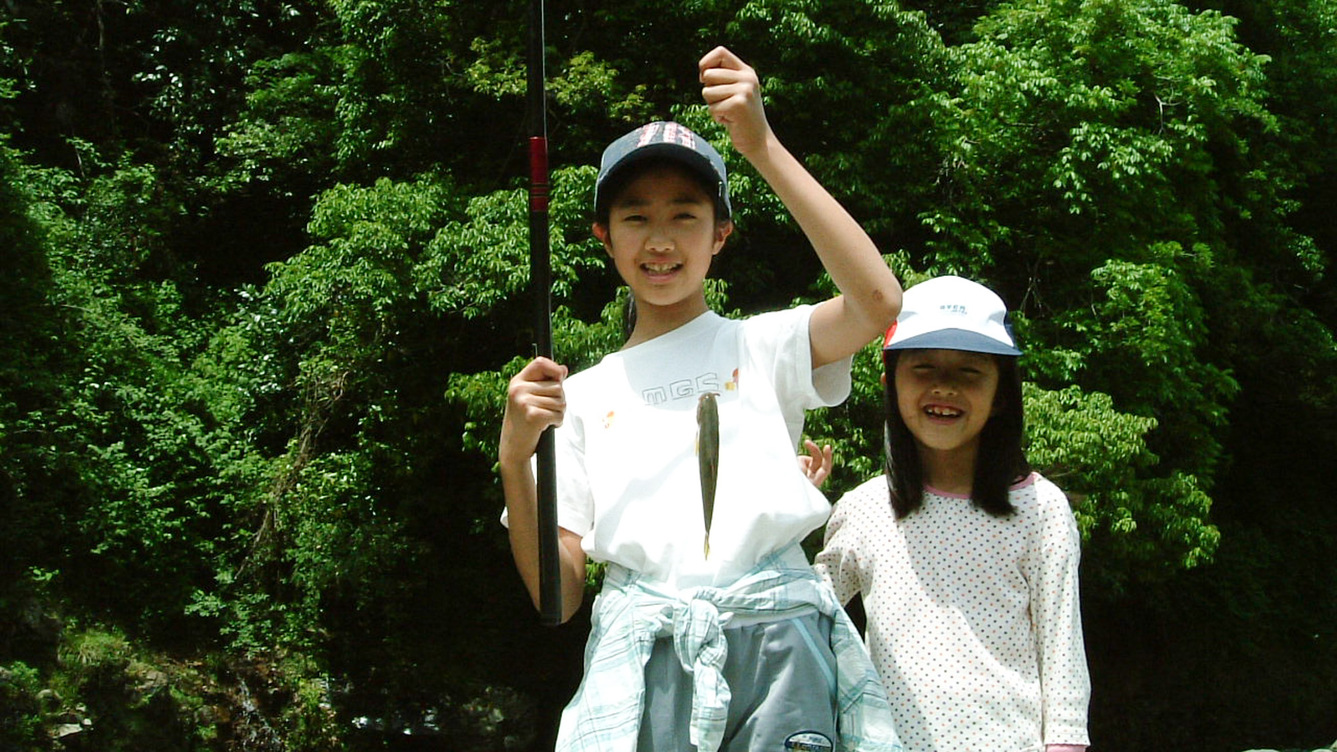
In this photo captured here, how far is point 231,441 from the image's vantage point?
10.2m

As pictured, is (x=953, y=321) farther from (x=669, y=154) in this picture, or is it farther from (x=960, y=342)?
(x=669, y=154)

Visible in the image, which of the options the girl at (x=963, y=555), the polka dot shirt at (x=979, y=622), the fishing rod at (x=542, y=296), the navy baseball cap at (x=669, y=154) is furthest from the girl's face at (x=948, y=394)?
the fishing rod at (x=542, y=296)

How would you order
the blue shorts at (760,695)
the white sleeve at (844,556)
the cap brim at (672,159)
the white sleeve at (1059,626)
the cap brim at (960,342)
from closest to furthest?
the blue shorts at (760,695), the cap brim at (672,159), the white sleeve at (1059,626), the cap brim at (960,342), the white sleeve at (844,556)

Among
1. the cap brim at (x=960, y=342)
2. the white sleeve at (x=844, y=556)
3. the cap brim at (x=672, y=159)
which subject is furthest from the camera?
the white sleeve at (x=844, y=556)

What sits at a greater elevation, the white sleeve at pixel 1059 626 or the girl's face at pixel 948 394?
the girl's face at pixel 948 394

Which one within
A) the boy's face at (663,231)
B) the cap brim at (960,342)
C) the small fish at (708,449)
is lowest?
the small fish at (708,449)

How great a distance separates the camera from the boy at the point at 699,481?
156 centimetres

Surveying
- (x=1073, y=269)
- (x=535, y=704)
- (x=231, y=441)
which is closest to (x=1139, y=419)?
(x=1073, y=269)

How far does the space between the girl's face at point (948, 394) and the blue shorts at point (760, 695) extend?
549mm

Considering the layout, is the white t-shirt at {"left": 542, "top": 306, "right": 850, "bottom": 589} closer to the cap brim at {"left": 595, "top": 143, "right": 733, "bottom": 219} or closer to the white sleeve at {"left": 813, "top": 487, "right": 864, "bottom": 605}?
the cap brim at {"left": 595, "top": 143, "right": 733, "bottom": 219}

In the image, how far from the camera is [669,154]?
1729 mm

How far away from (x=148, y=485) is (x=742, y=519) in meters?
9.26

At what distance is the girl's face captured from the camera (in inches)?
79.5

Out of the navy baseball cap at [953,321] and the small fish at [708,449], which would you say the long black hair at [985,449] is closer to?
the navy baseball cap at [953,321]
